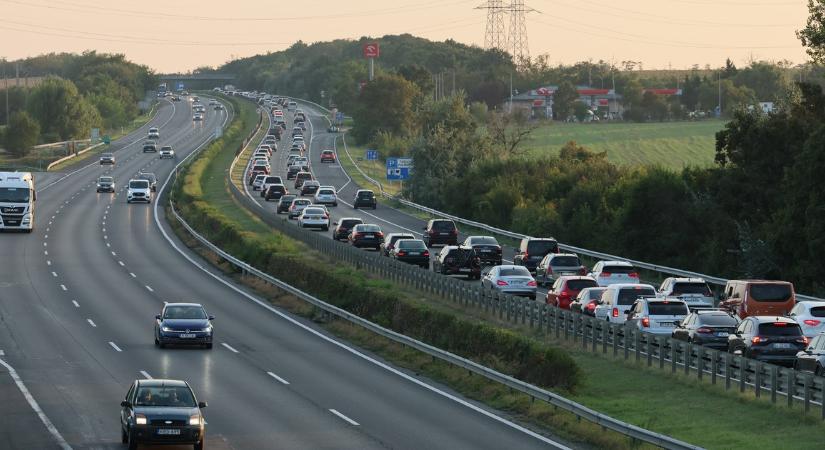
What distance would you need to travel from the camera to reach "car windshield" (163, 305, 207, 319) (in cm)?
4316

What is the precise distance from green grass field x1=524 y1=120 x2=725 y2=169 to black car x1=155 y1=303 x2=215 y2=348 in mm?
107911

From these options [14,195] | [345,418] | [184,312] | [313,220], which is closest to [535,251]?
[184,312]

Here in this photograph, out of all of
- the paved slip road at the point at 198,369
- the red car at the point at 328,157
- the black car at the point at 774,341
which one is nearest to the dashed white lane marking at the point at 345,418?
the paved slip road at the point at 198,369

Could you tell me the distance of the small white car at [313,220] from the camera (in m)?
85.6

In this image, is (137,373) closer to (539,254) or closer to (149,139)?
(539,254)

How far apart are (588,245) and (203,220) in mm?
22883

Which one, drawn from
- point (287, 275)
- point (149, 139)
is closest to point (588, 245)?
point (287, 275)

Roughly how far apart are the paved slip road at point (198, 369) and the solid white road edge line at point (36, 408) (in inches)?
5.3

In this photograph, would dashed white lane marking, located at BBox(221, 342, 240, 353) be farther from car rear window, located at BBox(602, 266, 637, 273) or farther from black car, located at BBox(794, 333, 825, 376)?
black car, located at BBox(794, 333, 825, 376)

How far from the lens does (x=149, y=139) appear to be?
605 feet

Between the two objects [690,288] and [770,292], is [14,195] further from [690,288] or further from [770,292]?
[770,292]

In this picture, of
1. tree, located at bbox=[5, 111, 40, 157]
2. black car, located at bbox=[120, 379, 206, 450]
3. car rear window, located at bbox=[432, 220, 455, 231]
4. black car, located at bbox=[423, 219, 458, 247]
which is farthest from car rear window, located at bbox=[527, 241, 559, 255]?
tree, located at bbox=[5, 111, 40, 157]

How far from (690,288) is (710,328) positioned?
935cm

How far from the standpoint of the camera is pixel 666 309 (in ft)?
128
